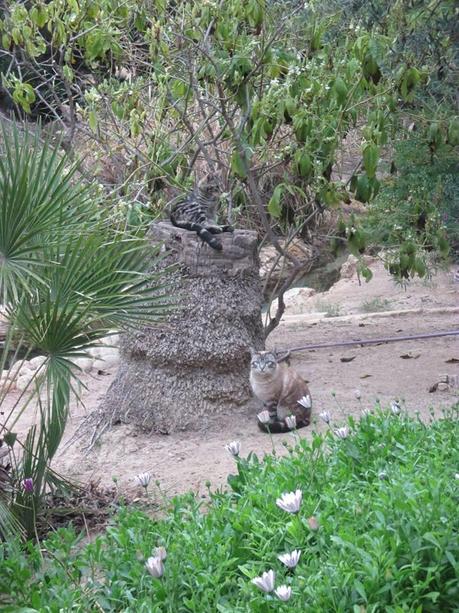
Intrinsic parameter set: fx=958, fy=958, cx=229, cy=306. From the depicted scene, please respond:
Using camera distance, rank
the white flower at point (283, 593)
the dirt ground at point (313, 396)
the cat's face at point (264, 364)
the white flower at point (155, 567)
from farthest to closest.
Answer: the cat's face at point (264, 364) < the dirt ground at point (313, 396) < the white flower at point (155, 567) < the white flower at point (283, 593)

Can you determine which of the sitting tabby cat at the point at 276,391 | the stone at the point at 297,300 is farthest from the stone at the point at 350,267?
the sitting tabby cat at the point at 276,391

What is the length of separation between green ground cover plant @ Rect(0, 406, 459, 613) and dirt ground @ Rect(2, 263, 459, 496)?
1.13 meters

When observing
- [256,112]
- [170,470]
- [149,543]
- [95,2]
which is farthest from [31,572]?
[95,2]

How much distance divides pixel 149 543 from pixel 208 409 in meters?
3.12

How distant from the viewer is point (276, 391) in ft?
24.1

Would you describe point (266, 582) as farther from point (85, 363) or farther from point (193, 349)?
point (85, 363)

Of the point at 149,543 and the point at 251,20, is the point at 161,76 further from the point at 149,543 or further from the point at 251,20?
the point at 149,543

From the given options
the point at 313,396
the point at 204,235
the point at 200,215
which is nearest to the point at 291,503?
the point at 204,235

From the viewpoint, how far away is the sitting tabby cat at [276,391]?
7.26 meters

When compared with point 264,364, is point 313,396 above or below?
below

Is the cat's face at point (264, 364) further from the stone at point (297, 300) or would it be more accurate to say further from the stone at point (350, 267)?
the stone at point (350, 267)

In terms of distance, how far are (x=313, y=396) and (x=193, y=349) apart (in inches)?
49.1

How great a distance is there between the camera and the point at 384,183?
11.4 meters

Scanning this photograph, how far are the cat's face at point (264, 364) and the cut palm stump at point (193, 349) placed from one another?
419 mm
